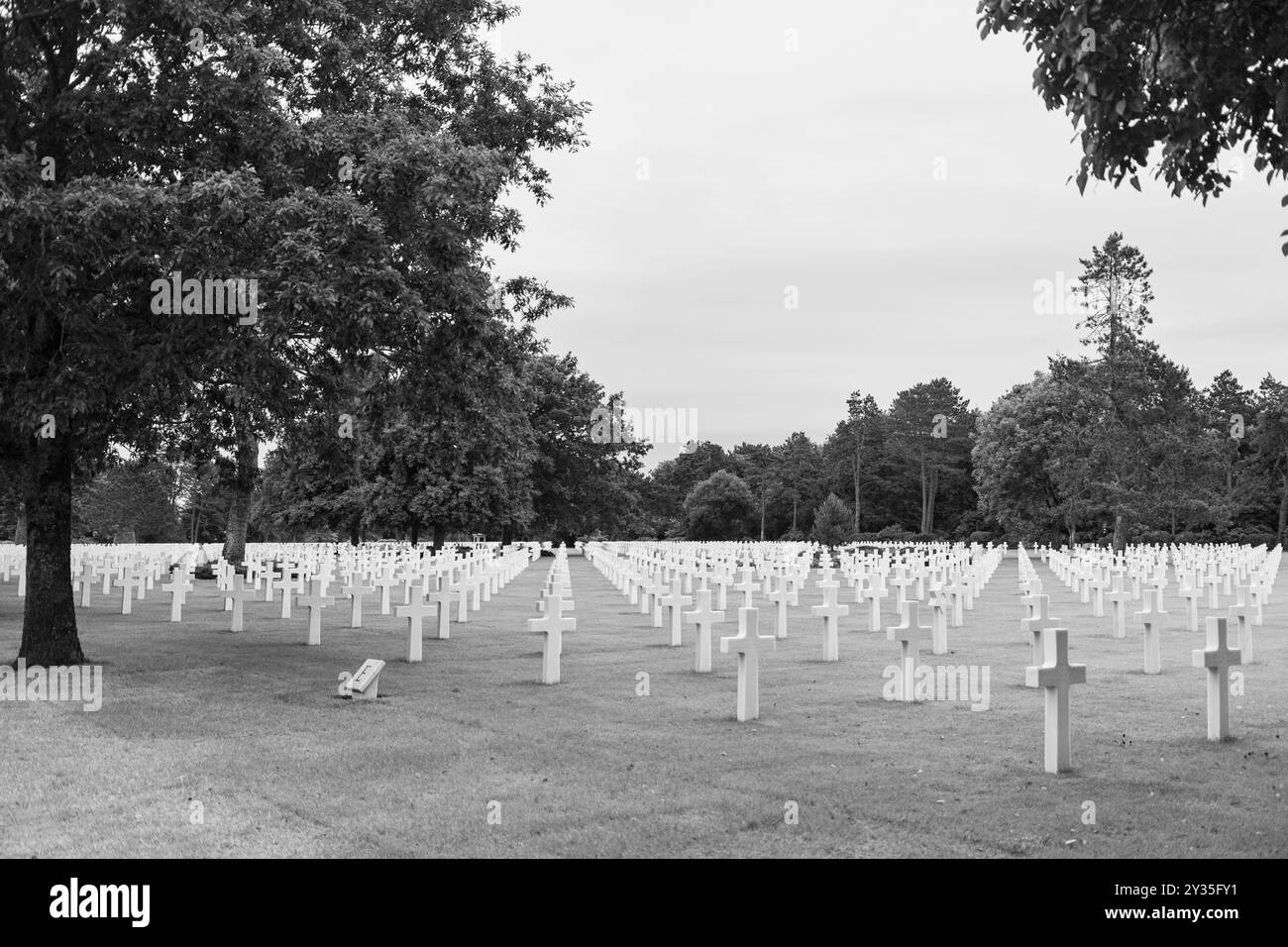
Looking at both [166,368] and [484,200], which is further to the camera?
[484,200]

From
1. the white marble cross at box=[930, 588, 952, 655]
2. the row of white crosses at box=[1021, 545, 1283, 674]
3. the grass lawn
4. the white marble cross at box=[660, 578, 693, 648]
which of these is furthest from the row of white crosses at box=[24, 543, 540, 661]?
the row of white crosses at box=[1021, 545, 1283, 674]

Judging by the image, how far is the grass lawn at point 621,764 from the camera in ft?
20.2

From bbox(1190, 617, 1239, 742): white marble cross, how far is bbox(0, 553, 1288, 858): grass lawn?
14 centimetres

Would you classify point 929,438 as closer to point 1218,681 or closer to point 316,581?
point 316,581

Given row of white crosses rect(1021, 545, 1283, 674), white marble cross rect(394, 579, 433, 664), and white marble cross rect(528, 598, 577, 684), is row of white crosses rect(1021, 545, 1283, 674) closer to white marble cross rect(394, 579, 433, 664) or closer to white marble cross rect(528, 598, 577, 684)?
white marble cross rect(528, 598, 577, 684)

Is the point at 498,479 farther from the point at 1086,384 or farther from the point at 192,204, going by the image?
the point at 192,204

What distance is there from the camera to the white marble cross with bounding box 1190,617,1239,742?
8.76 meters

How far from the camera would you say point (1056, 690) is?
25.5 ft

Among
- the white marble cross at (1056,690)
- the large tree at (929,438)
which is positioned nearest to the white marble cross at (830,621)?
the white marble cross at (1056,690)

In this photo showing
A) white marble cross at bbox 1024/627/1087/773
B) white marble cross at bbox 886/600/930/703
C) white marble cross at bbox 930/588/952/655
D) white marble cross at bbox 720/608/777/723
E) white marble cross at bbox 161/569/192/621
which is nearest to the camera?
white marble cross at bbox 1024/627/1087/773

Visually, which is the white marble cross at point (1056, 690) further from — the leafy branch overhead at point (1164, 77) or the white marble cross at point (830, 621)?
the white marble cross at point (830, 621)
